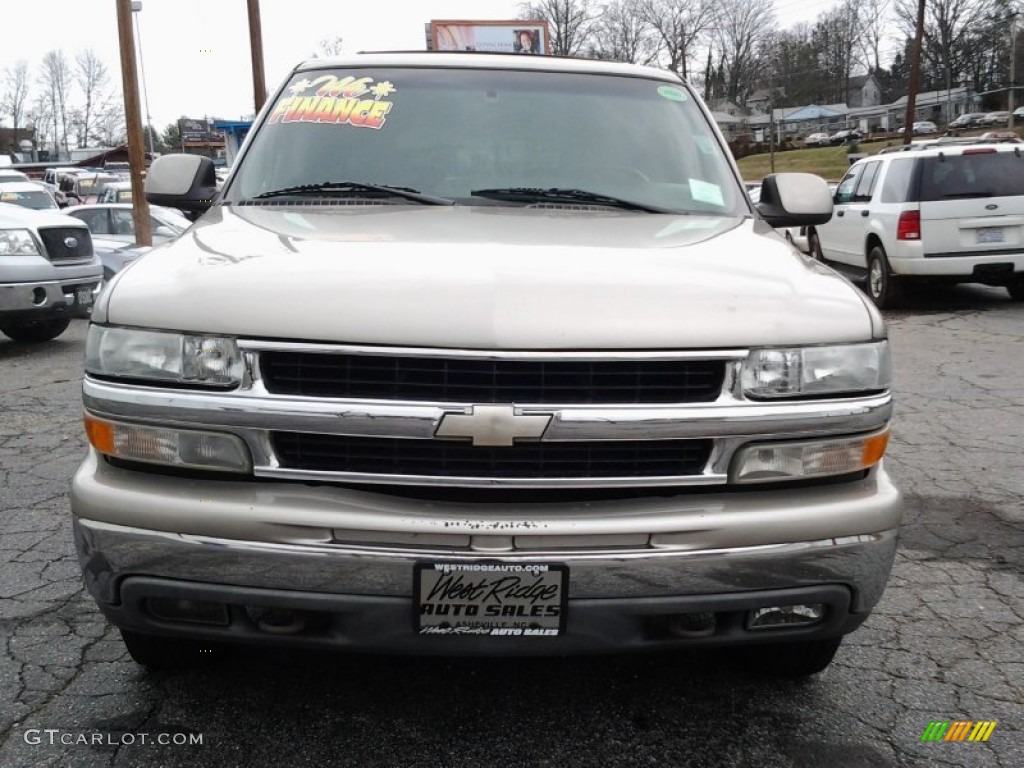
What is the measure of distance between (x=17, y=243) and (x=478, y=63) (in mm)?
6462

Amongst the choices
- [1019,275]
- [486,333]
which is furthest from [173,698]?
[1019,275]

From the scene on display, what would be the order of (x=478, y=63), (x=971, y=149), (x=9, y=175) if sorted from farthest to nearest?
(x=9, y=175) < (x=971, y=149) < (x=478, y=63)

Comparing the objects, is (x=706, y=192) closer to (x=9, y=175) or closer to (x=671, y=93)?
(x=671, y=93)

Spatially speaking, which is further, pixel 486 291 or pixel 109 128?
pixel 109 128

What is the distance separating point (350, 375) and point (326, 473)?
0.77 ft

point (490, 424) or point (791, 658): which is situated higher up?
point (490, 424)

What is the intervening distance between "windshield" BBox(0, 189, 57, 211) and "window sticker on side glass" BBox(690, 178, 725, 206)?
14388 mm

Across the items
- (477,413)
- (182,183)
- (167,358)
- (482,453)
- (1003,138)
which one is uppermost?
(1003,138)

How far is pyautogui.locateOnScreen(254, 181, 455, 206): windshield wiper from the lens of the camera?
3.34 m

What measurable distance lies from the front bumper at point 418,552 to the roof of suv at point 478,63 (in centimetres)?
211

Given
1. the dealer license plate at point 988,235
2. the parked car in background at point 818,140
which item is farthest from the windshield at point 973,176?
the parked car in background at point 818,140

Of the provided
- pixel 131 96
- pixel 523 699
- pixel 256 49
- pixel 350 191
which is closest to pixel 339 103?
pixel 350 191

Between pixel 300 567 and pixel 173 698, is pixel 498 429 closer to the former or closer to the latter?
pixel 300 567

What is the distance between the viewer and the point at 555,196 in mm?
3406
